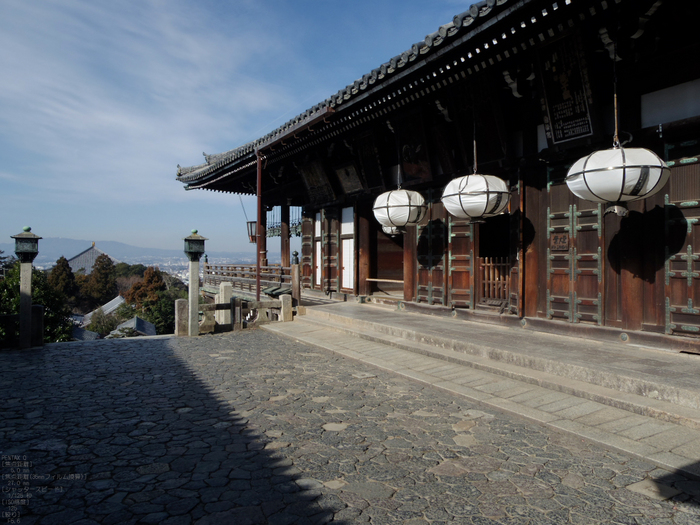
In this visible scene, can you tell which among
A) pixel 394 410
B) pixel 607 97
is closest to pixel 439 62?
pixel 607 97

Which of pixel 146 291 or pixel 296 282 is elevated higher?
pixel 296 282

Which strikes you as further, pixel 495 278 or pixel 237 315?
pixel 237 315

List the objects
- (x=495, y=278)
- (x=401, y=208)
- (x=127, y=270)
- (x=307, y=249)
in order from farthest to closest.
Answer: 1. (x=127, y=270)
2. (x=307, y=249)
3. (x=401, y=208)
4. (x=495, y=278)

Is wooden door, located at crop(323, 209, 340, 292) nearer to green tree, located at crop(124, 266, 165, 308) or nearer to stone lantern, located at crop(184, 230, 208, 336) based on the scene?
stone lantern, located at crop(184, 230, 208, 336)

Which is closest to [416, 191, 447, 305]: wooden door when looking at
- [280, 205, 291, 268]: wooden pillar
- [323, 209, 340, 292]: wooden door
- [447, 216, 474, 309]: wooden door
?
[447, 216, 474, 309]: wooden door

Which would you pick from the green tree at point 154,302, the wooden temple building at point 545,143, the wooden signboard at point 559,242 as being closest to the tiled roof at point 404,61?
the wooden temple building at point 545,143

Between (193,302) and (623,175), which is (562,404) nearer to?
(623,175)

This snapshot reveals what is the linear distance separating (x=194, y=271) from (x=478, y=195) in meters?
6.55

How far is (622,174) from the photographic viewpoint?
5.63m

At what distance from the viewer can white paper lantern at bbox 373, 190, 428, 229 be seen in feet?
32.5

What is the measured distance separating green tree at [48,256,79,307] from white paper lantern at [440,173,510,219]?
176ft

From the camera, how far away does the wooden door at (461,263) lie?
9.29m

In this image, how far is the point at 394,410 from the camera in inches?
194

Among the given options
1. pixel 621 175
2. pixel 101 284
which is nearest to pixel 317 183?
pixel 621 175
